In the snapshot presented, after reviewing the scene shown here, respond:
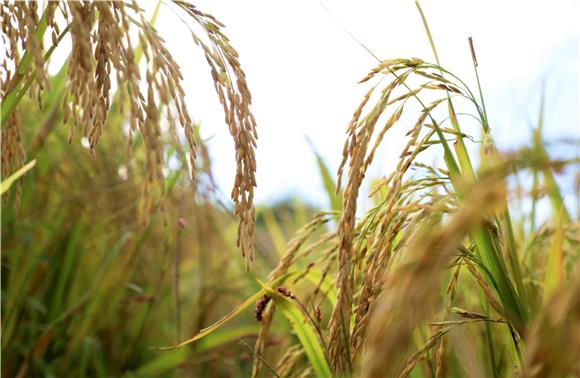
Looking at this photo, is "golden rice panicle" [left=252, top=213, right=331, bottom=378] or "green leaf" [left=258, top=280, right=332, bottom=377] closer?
"golden rice panicle" [left=252, top=213, right=331, bottom=378]

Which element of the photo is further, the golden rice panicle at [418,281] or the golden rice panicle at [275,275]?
the golden rice panicle at [275,275]

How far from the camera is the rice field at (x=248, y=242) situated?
0.83m

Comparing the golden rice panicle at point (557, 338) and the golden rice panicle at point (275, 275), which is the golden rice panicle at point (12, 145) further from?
the golden rice panicle at point (557, 338)

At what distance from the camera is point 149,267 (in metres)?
3.05

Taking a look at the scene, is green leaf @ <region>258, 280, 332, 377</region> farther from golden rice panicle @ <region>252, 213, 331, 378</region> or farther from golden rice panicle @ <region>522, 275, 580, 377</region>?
golden rice panicle @ <region>522, 275, 580, 377</region>

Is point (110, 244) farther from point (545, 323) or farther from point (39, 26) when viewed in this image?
point (545, 323)

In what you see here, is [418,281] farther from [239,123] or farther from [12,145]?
Answer: [12,145]

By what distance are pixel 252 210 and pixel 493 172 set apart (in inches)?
18.8

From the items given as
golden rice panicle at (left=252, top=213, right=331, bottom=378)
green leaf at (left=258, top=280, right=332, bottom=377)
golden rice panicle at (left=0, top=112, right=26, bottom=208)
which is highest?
golden rice panicle at (left=0, top=112, right=26, bottom=208)

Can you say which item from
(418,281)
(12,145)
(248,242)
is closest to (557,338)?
(418,281)

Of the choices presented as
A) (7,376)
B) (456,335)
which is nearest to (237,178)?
(456,335)

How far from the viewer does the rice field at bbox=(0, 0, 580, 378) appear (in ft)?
2.73

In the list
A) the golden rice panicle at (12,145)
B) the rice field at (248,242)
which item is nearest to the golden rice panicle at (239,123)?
the rice field at (248,242)

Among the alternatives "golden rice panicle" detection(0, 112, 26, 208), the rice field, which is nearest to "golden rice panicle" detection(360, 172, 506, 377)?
the rice field
